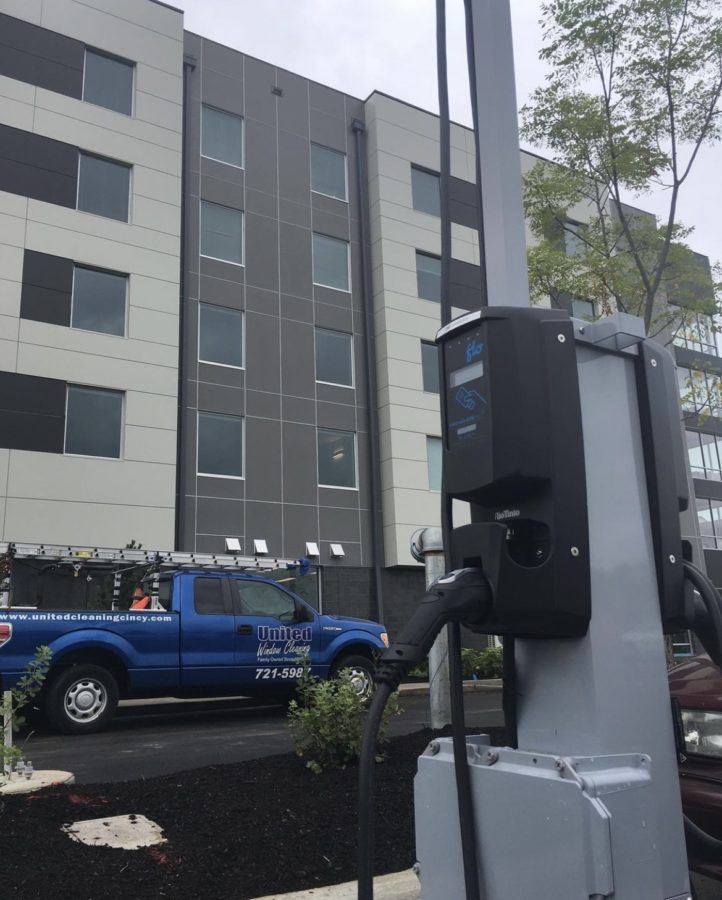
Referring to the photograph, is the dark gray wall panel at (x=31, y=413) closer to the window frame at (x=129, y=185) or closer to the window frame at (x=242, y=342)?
the window frame at (x=242, y=342)

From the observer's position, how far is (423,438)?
23.1m

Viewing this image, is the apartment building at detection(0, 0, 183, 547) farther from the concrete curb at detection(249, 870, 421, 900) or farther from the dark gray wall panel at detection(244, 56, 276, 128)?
the concrete curb at detection(249, 870, 421, 900)

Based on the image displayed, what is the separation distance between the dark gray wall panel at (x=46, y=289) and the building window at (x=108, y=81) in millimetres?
4602

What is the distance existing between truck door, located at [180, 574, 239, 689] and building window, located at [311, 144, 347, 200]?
15.3m

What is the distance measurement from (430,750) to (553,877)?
1.56ft

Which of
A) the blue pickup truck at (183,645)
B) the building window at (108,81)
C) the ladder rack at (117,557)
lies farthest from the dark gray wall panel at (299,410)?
the blue pickup truck at (183,645)

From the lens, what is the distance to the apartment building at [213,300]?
18.5m

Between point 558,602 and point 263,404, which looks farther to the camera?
point 263,404

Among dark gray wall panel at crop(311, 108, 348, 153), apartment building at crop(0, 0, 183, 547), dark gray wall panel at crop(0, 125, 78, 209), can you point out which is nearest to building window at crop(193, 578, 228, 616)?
apartment building at crop(0, 0, 183, 547)

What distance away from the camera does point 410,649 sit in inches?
71.3

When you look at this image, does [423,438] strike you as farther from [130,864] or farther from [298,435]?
[130,864]

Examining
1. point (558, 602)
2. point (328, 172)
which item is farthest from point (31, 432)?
point (558, 602)

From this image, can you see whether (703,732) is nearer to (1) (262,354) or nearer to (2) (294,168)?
(1) (262,354)

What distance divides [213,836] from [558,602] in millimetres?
3375
